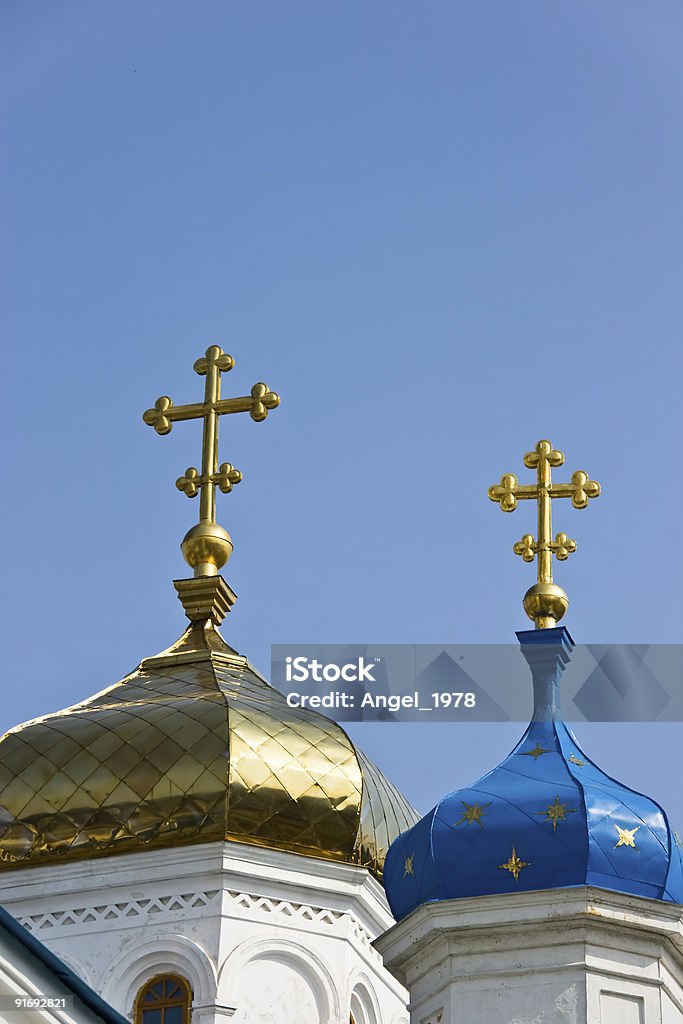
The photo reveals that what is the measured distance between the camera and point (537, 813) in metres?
13.4

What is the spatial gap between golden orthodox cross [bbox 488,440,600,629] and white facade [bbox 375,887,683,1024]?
205cm

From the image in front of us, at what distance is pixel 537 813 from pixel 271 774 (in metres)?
2.70

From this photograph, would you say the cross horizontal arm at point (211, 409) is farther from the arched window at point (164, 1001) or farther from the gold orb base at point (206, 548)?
the arched window at point (164, 1001)

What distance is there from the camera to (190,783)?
1562cm

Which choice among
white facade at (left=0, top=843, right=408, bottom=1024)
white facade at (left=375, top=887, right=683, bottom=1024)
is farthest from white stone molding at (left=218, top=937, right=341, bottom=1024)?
white facade at (left=375, top=887, right=683, bottom=1024)

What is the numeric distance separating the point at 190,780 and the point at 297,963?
116cm

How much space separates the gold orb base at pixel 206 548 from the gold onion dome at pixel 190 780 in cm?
117

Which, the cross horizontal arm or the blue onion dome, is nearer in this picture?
the blue onion dome

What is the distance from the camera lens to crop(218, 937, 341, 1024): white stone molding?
1527 cm

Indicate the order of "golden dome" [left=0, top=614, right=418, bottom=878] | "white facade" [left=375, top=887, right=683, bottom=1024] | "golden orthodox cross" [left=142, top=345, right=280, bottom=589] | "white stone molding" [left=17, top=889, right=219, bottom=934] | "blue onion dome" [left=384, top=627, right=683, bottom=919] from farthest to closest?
"golden orthodox cross" [left=142, top=345, right=280, bottom=589], "golden dome" [left=0, top=614, right=418, bottom=878], "white stone molding" [left=17, top=889, right=219, bottom=934], "blue onion dome" [left=384, top=627, right=683, bottom=919], "white facade" [left=375, top=887, right=683, bottom=1024]

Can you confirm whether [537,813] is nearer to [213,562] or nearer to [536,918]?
[536,918]

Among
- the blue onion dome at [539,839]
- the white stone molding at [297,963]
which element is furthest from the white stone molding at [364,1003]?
the blue onion dome at [539,839]

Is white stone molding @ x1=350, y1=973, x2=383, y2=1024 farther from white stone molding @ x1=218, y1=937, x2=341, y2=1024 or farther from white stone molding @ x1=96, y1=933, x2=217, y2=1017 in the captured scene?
white stone molding @ x1=96, y1=933, x2=217, y2=1017

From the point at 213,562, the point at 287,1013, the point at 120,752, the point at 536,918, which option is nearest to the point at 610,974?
the point at 536,918
